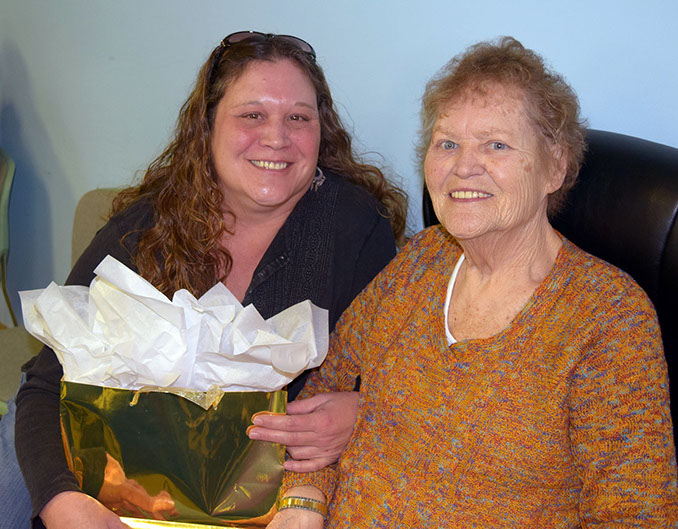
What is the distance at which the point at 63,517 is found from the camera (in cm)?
137

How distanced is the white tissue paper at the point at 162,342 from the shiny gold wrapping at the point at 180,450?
33mm

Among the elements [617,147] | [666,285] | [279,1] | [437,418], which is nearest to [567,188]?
[617,147]

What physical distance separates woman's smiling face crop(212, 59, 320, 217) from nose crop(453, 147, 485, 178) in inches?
19.2

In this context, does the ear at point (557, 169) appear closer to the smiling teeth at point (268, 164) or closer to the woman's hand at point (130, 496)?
the smiling teeth at point (268, 164)

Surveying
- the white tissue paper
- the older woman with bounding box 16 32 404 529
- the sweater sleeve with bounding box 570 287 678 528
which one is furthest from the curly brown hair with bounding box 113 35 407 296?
the sweater sleeve with bounding box 570 287 678 528

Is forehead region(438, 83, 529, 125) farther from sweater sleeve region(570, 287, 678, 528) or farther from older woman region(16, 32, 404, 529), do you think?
older woman region(16, 32, 404, 529)

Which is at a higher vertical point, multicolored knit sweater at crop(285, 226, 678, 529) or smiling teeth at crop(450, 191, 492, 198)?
smiling teeth at crop(450, 191, 492, 198)

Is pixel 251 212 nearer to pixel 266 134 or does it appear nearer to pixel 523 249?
pixel 266 134

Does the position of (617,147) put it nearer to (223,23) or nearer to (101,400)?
(101,400)

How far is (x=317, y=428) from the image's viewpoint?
4.77ft

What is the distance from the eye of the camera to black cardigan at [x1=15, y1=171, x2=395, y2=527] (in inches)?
62.6

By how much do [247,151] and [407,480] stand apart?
0.82 meters

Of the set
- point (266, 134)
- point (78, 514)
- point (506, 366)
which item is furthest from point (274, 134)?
point (78, 514)

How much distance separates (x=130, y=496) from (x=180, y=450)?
16 cm
